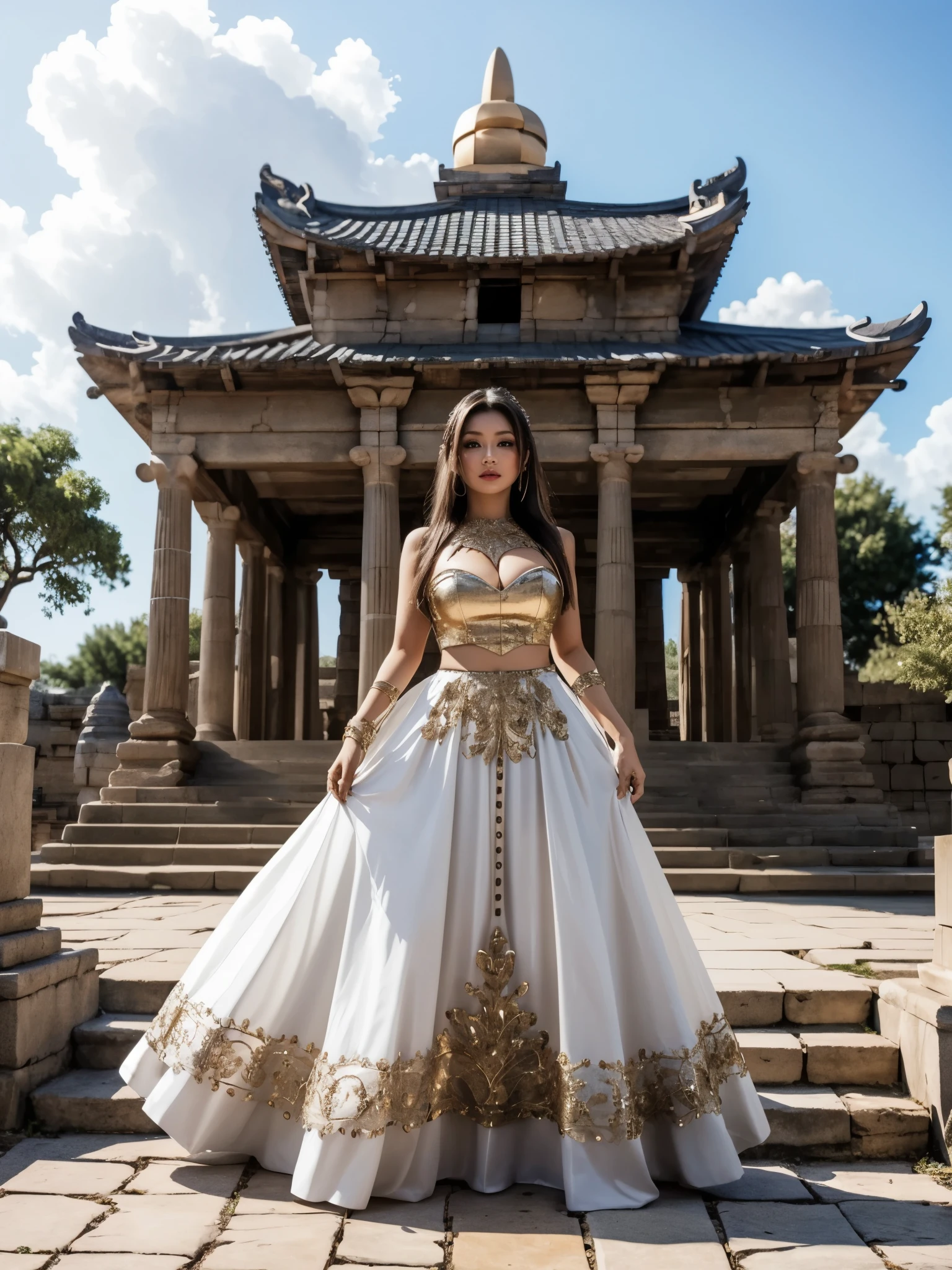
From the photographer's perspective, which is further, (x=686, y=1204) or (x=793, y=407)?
(x=793, y=407)

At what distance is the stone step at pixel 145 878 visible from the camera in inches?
284

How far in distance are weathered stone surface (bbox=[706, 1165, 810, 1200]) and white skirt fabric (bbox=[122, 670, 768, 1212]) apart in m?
0.11

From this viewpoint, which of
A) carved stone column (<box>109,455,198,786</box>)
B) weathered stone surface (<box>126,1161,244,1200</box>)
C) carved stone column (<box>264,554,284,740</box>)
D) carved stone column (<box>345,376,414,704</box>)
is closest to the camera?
weathered stone surface (<box>126,1161,244,1200</box>)

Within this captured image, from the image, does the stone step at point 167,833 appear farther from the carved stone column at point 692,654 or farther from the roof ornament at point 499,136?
the roof ornament at point 499,136

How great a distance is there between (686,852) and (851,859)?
143cm

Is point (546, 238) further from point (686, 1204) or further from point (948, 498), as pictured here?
point (948, 498)

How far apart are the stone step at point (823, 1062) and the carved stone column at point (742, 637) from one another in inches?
437

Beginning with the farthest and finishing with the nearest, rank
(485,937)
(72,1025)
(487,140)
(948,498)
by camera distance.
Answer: (948,498) → (487,140) → (72,1025) → (485,937)

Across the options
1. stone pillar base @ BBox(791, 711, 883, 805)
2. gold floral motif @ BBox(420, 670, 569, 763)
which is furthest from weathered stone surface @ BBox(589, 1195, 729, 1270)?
stone pillar base @ BBox(791, 711, 883, 805)

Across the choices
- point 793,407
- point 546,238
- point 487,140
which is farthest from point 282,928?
point 487,140

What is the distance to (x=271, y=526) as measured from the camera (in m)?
14.7

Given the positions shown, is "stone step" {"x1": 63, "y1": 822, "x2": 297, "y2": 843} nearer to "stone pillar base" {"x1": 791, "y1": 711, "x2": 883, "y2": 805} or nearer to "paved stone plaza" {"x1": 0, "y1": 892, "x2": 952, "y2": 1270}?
"stone pillar base" {"x1": 791, "y1": 711, "x2": 883, "y2": 805}

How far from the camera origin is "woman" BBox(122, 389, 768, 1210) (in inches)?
93.9

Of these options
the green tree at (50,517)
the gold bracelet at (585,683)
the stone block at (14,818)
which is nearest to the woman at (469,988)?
the gold bracelet at (585,683)
